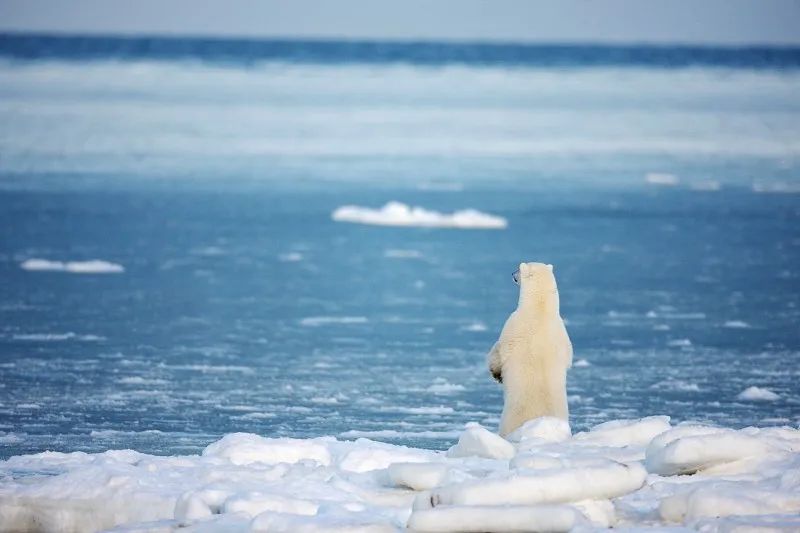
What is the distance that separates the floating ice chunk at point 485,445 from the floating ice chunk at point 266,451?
563mm

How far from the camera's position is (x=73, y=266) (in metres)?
13.5

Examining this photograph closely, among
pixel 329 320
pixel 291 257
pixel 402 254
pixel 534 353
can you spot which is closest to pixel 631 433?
pixel 534 353

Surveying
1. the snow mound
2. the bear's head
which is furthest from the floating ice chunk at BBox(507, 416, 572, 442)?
the snow mound

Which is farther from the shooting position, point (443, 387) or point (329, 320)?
point (329, 320)

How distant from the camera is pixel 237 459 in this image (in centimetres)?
646

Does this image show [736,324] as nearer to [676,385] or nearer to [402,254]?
[676,385]

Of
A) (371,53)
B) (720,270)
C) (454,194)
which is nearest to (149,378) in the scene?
(720,270)

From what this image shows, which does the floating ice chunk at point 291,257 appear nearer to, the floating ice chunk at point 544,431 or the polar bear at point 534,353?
the polar bear at point 534,353

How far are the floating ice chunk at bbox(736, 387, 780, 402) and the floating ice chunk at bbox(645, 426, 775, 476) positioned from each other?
2890 millimetres

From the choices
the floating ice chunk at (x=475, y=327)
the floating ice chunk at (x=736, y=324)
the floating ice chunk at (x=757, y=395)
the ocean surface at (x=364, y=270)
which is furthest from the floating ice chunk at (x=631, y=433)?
the floating ice chunk at (x=736, y=324)

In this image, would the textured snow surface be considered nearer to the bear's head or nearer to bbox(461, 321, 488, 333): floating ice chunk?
the bear's head

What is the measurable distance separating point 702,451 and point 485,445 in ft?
2.66

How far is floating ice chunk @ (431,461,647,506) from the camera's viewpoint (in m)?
5.41

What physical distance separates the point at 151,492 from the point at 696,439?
1.89 m
